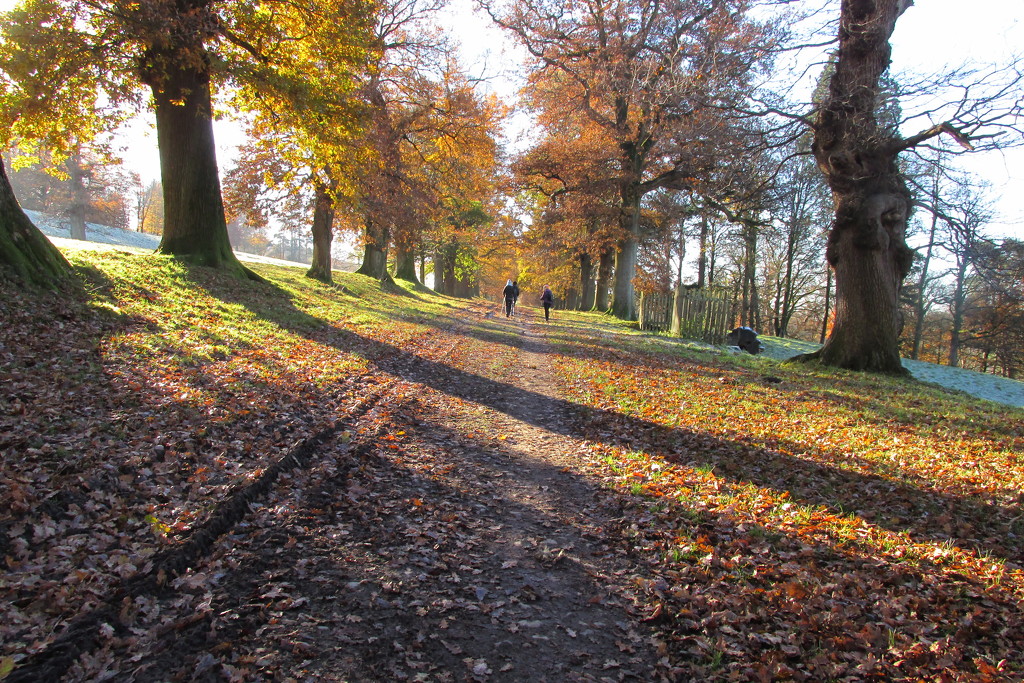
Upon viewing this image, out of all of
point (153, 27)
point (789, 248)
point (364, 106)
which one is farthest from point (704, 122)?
point (789, 248)

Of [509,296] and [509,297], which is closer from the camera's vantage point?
[509,296]

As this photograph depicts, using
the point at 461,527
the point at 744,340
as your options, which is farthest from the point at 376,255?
the point at 461,527

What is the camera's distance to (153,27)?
398 inches

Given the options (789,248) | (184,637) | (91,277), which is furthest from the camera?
(789,248)

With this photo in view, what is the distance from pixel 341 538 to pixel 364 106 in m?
12.7

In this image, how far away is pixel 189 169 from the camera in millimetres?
13594

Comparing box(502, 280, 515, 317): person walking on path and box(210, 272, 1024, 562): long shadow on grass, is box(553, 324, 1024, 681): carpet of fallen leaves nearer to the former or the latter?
box(210, 272, 1024, 562): long shadow on grass

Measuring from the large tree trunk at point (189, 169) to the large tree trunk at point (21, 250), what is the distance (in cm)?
506

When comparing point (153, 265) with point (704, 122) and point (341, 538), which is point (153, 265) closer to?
point (341, 538)

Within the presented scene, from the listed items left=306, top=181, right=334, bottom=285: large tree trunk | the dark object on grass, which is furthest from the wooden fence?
left=306, top=181, right=334, bottom=285: large tree trunk

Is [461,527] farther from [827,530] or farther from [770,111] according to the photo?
[770,111]

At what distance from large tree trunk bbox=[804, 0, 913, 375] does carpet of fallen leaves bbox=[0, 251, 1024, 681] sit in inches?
168

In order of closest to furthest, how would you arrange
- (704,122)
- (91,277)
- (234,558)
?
(234,558) → (91,277) → (704,122)

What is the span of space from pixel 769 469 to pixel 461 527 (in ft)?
11.9
